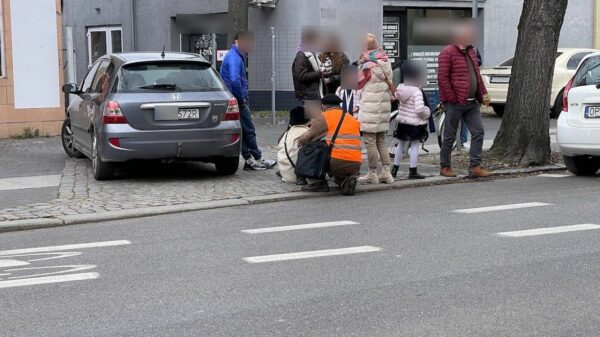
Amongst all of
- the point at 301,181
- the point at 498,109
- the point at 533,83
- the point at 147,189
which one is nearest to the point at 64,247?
the point at 147,189

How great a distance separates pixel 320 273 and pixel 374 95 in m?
4.68

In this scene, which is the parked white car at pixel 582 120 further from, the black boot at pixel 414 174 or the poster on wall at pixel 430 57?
the poster on wall at pixel 430 57

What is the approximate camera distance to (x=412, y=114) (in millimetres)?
11398

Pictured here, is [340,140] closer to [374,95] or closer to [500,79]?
[374,95]

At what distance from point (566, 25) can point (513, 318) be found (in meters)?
22.8

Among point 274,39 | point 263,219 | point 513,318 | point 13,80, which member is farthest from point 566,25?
point 513,318

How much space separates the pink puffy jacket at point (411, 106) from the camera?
11.3 m

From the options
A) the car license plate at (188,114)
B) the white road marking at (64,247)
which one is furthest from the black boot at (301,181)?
the white road marking at (64,247)

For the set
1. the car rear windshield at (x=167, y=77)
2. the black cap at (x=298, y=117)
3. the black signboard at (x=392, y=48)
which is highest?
the black signboard at (x=392, y=48)

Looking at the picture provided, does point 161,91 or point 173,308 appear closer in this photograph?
point 173,308

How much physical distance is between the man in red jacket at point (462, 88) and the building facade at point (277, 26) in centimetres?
594

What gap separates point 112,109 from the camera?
10906 mm

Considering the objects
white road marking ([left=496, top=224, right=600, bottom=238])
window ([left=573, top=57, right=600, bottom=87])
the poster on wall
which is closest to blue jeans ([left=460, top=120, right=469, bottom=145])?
window ([left=573, top=57, right=600, bottom=87])

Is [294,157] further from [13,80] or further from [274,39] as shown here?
[274,39]
